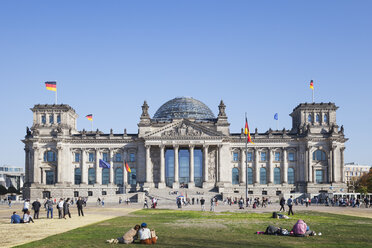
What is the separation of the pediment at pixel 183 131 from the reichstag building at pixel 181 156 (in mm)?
240

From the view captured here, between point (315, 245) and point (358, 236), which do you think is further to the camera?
point (358, 236)

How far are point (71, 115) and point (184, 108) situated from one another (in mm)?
30646

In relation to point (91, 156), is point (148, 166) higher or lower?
lower

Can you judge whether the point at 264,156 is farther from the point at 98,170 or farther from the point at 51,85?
the point at 51,85

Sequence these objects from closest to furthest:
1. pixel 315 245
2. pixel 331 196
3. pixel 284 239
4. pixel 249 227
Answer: pixel 315 245
pixel 284 239
pixel 249 227
pixel 331 196

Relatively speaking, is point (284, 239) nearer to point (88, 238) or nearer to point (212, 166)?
point (88, 238)

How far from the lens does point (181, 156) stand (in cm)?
12562

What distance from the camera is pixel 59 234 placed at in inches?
1326

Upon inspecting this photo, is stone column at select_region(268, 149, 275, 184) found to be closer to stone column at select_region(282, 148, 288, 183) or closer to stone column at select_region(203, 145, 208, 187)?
stone column at select_region(282, 148, 288, 183)

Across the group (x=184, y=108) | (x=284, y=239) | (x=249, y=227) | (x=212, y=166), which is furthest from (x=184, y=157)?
(x=284, y=239)

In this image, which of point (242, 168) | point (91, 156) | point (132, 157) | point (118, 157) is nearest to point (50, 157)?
point (91, 156)

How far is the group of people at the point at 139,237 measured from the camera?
2850 cm

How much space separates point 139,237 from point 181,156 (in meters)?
96.9

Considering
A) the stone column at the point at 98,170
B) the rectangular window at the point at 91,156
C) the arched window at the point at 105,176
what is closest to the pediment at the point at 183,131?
the stone column at the point at 98,170
